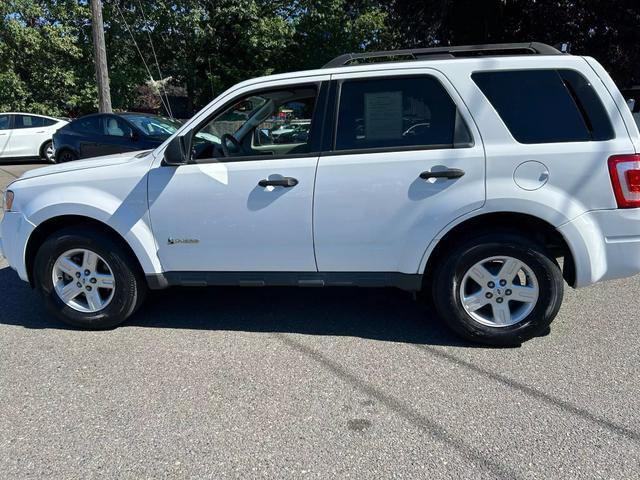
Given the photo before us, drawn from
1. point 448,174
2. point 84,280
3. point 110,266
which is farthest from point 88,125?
point 448,174

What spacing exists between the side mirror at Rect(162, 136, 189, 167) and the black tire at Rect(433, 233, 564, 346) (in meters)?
1.98

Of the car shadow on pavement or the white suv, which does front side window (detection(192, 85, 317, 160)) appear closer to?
the white suv

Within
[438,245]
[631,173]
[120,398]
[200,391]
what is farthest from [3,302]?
[631,173]

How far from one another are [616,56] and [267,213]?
1616 centimetres

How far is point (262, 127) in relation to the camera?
4156mm

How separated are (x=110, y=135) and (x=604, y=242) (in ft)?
31.9

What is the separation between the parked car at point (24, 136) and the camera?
1480 cm

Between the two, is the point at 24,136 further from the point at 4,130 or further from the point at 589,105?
the point at 589,105

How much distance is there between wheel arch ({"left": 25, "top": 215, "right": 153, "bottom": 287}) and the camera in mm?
4070

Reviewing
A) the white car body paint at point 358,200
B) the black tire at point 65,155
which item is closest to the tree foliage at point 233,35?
the black tire at point 65,155

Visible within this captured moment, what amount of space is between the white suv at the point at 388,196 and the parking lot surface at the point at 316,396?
1.26ft

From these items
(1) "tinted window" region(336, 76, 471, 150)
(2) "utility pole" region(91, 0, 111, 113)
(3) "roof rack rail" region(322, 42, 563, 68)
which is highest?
(2) "utility pole" region(91, 0, 111, 113)

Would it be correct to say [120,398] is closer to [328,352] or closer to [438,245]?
[328,352]

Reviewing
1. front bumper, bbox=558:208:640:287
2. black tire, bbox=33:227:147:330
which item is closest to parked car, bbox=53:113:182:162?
black tire, bbox=33:227:147:330
